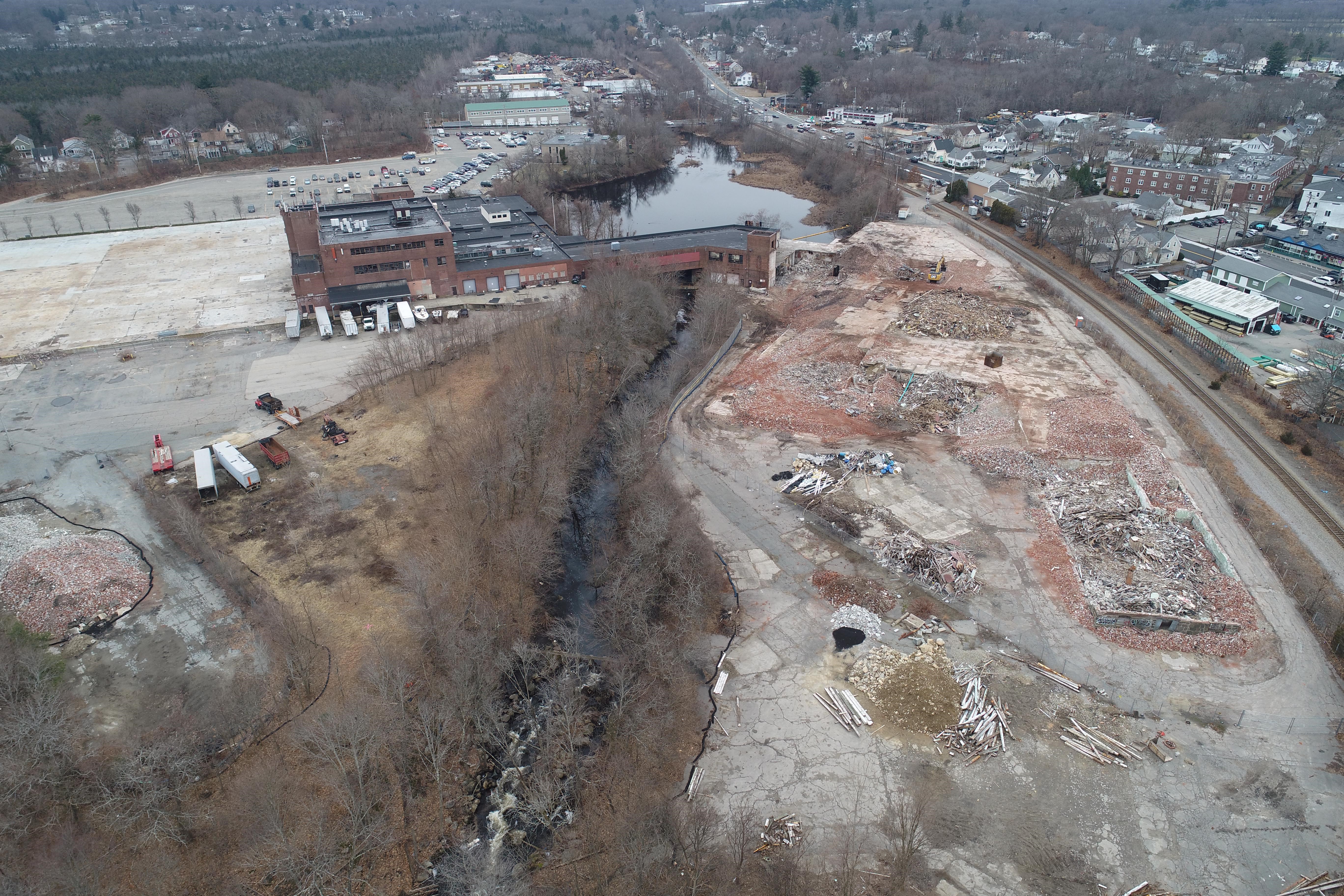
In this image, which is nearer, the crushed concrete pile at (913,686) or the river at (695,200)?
the crushed concrete pile at (913,686)

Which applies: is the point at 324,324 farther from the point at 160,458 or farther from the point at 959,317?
the point at 959,317

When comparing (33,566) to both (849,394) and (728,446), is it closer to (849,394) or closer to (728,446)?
(728,446)

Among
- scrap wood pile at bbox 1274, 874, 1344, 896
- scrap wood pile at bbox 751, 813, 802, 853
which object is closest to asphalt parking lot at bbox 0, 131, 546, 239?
scrap wood pile at bbox 751, 813, 802, 853

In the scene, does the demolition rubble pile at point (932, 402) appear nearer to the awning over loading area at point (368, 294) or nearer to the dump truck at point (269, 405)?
the dump truck at point (269, 405)

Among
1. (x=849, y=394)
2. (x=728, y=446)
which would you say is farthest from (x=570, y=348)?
(x=849, y=394)

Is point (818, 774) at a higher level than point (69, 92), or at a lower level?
lower

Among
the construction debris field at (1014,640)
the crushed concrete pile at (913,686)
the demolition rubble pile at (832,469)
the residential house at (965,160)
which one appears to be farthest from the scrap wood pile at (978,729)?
the residential house at (965,160)

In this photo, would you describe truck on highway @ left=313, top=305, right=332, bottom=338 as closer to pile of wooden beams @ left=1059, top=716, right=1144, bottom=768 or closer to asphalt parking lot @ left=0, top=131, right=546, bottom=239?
asphalt parking lot @ left=0, top=131, right=546, bottom=239
